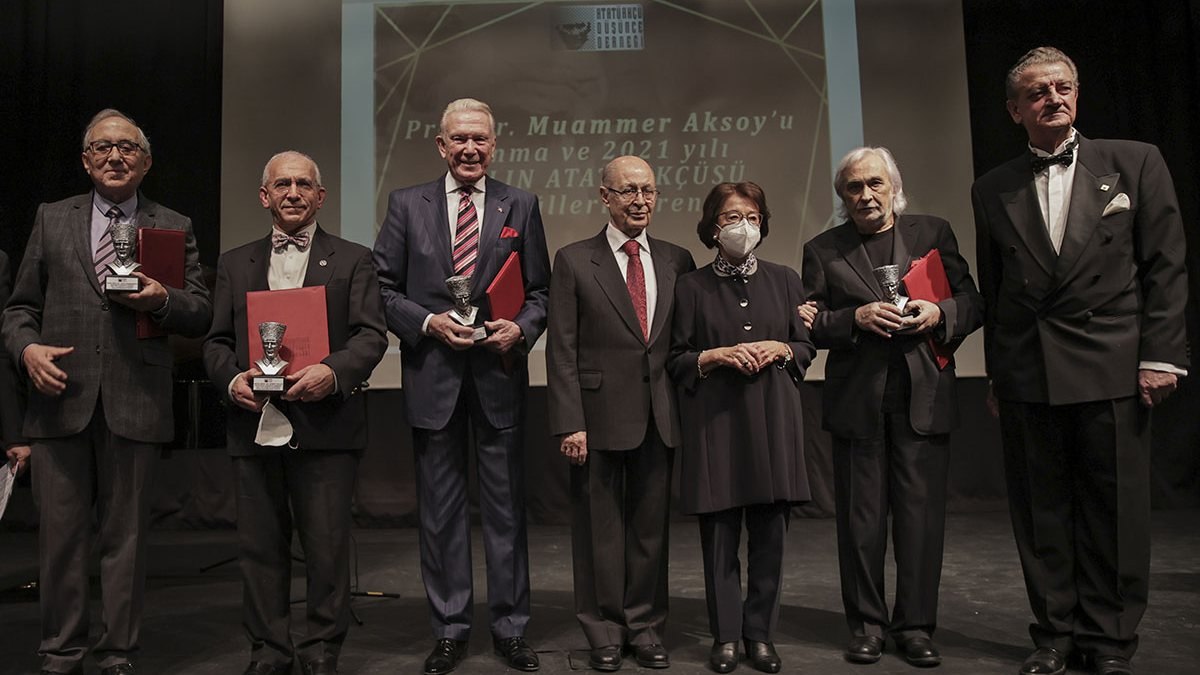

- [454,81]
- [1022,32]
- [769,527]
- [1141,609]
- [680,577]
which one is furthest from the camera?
[1022,32]

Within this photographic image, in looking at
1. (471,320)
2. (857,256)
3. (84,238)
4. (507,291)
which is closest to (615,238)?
(507,291)

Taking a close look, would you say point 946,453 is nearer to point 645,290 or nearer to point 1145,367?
point 1145,367

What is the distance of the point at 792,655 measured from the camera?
304cm

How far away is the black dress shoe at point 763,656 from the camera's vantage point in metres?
2.85

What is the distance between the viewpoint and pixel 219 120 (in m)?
6.32

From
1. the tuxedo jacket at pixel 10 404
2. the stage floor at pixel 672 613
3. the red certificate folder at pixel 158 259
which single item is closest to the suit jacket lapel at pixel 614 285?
the stage floor at pixel 672 613

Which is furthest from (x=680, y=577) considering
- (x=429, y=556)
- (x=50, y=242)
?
(x=50, y=242)

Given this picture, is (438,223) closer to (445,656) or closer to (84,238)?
(84,238)

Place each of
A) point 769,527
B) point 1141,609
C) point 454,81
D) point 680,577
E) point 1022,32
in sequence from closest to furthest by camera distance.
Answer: point 1141,609, point 769,527, point 680,577, point 454,81, point 1022,32

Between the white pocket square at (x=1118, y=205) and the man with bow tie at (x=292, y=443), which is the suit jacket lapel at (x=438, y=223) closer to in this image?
the man with bow tie at (x=292, y=443)

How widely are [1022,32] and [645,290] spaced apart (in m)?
4.49

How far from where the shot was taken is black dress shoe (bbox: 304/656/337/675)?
278 centimetres

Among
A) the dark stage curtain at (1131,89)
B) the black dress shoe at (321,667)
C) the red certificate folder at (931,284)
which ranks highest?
the dark stage curtain at (1131,89)

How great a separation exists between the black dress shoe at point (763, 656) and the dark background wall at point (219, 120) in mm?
3411
